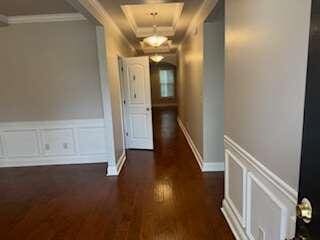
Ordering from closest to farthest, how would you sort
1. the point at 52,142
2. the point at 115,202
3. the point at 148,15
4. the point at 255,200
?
the point at 255,200
the point at 115,202
the point at 148,15
the point at 52,142

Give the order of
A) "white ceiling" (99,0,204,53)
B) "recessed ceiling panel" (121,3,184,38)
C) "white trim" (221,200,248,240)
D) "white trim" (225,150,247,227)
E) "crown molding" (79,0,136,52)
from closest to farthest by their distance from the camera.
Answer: "white trim" (225,150,247,227), "white trim" (221,200,248,240), "crown molding" (79,0,136,52), "white ceiling" (99,0,204,53), "recessed ceiling panel" (121,3,184,38)

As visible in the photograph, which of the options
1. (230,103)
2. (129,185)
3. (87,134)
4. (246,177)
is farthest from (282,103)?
(87,134)

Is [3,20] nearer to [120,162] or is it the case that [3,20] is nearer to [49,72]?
[49,72]

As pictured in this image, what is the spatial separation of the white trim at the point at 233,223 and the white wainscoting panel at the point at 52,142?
263cm

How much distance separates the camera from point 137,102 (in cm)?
530

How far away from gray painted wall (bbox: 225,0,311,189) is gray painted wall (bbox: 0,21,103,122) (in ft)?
9.43

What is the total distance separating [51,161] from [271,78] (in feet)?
→ 14.2

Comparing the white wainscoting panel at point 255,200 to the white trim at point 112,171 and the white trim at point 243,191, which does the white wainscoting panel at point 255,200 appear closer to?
the white trim at point 243,191

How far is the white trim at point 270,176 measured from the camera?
1.27 m

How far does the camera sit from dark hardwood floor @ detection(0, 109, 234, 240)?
2455 millimetres

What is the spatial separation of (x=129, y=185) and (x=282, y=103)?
2.71 meters

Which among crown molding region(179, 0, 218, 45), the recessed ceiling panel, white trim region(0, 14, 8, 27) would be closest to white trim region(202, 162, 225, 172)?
crown molding region(179, 0, 218, 45)

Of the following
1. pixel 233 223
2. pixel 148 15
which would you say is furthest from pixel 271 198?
pixel 148 15

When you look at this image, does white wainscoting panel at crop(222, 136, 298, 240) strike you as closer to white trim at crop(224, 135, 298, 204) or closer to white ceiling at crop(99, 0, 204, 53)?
white trim at crop(224, 135, 298, 204)
